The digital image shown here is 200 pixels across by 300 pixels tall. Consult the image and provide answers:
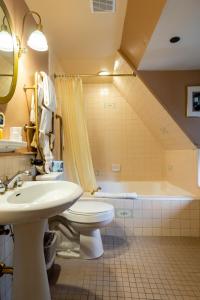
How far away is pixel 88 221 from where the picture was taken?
178 cm

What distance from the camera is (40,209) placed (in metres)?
0.76

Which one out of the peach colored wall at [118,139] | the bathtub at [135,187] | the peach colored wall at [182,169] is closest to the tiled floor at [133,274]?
the peach colored wall at [182,169]

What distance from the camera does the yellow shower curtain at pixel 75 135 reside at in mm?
2586

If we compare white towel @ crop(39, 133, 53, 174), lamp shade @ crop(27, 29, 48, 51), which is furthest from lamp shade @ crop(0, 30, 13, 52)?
white towel @ crop(39, 133, 53, 174)

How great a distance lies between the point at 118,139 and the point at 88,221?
203cm

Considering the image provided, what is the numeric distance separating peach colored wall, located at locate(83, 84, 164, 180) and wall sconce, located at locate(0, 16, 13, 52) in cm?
221

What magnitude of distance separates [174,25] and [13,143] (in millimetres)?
1412

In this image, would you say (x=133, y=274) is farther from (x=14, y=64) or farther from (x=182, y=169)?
(x=14, y=64)

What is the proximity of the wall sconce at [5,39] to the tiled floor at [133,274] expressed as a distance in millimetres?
1700

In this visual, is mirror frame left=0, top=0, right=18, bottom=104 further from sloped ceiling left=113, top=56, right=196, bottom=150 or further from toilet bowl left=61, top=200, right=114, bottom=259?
sloped ceiling left=113, top=56, right=196, bottom=150

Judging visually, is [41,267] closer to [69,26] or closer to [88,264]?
[88,264]

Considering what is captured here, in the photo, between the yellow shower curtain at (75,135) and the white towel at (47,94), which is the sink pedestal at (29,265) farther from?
the yellow shower curtain at (75,135)

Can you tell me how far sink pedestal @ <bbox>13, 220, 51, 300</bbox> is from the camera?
989mm

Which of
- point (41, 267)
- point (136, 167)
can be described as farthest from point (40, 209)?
point (136, 167)
